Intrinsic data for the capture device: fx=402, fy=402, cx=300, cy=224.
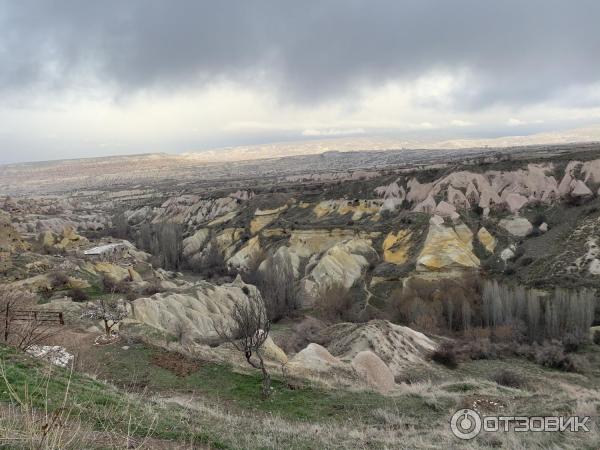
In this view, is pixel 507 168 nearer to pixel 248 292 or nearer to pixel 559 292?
pixel 559 292

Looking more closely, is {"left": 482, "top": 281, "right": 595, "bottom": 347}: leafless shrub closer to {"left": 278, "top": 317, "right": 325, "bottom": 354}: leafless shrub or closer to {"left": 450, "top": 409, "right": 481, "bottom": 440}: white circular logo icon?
{"left": 278, "top": 317, "right": 325, "bottom": 354}: leafless shrub

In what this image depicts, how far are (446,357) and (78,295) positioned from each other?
23.4m

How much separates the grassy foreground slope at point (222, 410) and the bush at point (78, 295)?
11692mm

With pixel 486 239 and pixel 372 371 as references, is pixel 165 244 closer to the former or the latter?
pixel 486 239

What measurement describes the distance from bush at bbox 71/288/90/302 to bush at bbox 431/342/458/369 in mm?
22146

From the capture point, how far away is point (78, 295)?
86.5 ft

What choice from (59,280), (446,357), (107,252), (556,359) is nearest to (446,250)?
(556,359)

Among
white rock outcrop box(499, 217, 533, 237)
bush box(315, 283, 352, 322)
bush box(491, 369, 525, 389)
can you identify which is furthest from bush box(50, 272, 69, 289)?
white rock outcrop box(499, 217, 533, 237)

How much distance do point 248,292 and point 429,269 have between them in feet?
60.7

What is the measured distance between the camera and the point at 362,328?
80.2ft

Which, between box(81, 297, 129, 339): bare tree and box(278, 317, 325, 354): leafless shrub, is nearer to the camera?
box(81, 297, 129, 339): bare tree

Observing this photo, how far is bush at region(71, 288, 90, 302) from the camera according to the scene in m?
25.9

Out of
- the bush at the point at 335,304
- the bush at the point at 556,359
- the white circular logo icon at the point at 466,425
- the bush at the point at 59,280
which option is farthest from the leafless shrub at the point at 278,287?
the white circular logo icon at the point at 466,425

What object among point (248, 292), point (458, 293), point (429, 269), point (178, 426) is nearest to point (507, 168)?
point (429, 269)
